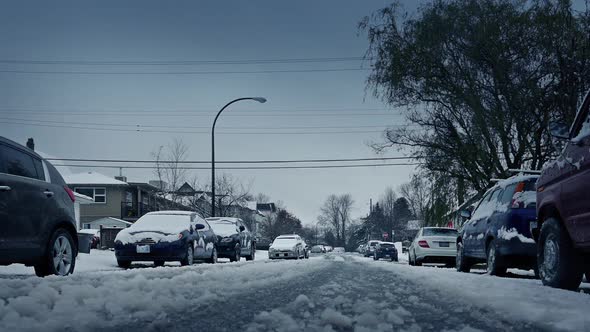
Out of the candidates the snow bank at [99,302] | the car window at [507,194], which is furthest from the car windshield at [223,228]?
the snow bank at [99,302]

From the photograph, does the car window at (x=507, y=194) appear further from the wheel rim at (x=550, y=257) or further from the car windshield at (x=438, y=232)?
the car windshield at (x=438, y=232)

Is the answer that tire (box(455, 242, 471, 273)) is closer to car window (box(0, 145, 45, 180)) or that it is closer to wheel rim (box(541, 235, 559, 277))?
wheel rim (box(541, 235, 559, 277))

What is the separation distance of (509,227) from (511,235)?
14 centimetres

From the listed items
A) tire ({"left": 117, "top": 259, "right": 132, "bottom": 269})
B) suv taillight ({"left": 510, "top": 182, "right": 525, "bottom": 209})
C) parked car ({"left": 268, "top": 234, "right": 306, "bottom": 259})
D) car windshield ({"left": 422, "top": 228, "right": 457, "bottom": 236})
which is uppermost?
suv taillight ({"left": 510, "top": 182, "right": 525, "bottom": 209})

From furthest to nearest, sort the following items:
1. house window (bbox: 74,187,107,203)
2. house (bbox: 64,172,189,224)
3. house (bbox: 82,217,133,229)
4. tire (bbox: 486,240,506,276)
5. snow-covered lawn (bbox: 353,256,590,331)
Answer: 1. house window (bbox: 74,187,107,203)
2. house (bbox: 64,172,189,224)
3. house (bbox: 82,217,133,229)
4. tire (bbox: 486,240,506,276)
5. snow-covered lawn (bbox: 353,256,590,331)

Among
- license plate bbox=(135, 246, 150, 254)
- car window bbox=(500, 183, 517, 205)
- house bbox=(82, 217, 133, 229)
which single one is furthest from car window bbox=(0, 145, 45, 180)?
house bbox=(82, 217, 133, 229)

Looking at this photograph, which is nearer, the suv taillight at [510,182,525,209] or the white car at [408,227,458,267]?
the suv taillight at [510,182,525,209]

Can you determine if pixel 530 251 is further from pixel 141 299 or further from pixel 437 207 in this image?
pixel 437 207

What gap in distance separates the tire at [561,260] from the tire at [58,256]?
6.20 metres

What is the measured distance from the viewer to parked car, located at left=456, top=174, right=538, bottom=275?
8781 mm

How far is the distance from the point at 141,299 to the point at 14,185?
13.4 ft

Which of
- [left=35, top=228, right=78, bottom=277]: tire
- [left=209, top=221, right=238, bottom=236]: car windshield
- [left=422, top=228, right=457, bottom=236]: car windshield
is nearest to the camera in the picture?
[left=35, top=228, right=78, bottom=277]: tire

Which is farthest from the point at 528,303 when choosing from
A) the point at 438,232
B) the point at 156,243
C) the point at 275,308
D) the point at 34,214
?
the point at 438,232

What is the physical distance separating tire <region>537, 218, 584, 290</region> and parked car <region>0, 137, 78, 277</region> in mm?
6205
